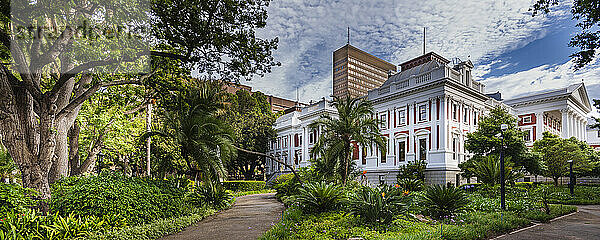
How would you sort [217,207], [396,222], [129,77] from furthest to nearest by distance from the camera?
[217,207]
[129,77]
[396,222]

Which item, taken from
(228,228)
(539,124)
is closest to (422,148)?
(539,124)

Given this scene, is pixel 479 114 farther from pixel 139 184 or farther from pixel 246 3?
pixel 139 184

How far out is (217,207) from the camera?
1276 cm

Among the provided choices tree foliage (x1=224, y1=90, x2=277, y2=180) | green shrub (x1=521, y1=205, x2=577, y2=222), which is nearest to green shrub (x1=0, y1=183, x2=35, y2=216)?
green shrub (x1=521, y1=205, x2=577, y2=222)

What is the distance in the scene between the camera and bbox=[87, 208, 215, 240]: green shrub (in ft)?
21.9

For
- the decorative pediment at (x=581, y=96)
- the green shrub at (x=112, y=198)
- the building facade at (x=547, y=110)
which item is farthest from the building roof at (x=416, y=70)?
the green shrub at (x=112, y=198)

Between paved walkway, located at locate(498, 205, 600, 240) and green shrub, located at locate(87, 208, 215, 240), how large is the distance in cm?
779

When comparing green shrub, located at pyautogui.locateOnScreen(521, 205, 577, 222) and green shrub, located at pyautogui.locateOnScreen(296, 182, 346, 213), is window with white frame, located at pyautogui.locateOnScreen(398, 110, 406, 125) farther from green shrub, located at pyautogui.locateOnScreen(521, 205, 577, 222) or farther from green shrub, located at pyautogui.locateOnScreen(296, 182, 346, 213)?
green shrub, located at pyautogui.locateOnScreen(296, 182, 346, 213)

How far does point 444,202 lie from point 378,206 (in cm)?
254

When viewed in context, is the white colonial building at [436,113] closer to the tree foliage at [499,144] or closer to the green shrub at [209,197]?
the tree foliage at [499,144]

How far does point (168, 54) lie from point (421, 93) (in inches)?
883

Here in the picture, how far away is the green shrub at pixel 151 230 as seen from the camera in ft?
21.9

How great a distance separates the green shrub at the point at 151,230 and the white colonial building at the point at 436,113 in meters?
15.2

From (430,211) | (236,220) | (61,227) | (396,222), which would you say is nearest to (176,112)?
(236,220)
